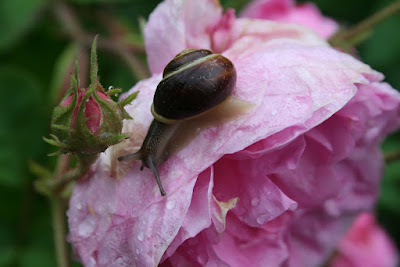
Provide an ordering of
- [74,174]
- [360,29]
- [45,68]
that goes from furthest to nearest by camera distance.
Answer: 1. [45,68]
2. [360,29]
3. [74,174]

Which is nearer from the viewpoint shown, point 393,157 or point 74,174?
point 74,174

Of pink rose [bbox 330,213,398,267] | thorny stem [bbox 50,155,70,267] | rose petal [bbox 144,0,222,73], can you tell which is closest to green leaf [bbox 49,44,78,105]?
thorny stem [bbox 50,155,70,267]

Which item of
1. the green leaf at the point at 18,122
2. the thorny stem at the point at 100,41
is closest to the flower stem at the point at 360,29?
the thorny stem at the point at 100,41

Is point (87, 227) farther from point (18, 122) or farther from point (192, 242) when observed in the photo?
point (18, 122)

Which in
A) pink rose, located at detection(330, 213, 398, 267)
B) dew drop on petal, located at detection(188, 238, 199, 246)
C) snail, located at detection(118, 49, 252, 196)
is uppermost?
snail, located at detection(118, 49, 252, 196)

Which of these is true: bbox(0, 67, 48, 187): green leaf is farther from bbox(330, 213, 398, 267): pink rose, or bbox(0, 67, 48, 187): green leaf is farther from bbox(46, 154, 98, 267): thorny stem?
bbox(330, 213, 398, 267): pink rose

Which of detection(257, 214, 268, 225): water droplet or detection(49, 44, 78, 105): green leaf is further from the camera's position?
detection(49, 44, 78, 105): green leaf

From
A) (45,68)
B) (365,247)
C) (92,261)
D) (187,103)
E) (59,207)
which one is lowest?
(365,247)

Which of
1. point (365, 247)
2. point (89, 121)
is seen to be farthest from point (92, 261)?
point (365, 247)
